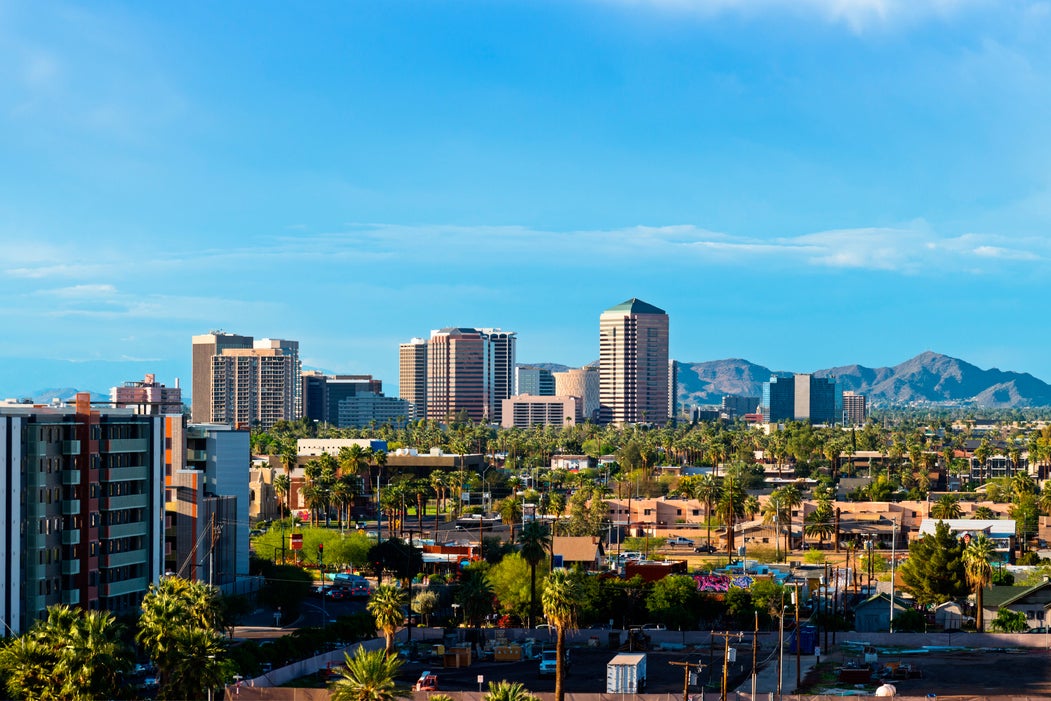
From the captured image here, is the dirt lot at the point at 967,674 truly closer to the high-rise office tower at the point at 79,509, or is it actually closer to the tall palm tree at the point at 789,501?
the high-rise office tower at the point at 79,509

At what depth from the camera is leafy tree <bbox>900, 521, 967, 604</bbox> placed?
373 ft

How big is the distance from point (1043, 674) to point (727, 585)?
34.1 m

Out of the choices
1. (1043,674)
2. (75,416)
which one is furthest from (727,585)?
(75,416)

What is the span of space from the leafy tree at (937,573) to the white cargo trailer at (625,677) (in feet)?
129

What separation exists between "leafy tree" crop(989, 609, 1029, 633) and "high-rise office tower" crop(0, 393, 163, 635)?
58007mm

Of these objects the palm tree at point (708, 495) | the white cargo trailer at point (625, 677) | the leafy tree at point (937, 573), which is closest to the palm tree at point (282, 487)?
the palm tree at point (708, 495)

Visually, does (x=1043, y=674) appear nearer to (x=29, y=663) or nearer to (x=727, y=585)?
(x=727, y=585)

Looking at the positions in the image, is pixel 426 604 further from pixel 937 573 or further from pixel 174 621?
pixel 937 573

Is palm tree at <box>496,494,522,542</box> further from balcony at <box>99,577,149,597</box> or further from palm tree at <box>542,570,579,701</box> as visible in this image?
palm tree at <box>542,570,579,701</box>

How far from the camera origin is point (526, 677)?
8581 centimetres

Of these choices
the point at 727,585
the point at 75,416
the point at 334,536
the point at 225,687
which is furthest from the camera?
the point at 334,536

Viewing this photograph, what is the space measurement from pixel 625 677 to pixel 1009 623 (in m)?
36.4

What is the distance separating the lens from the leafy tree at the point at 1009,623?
104125 mm

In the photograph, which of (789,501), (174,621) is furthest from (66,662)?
(789,501)
